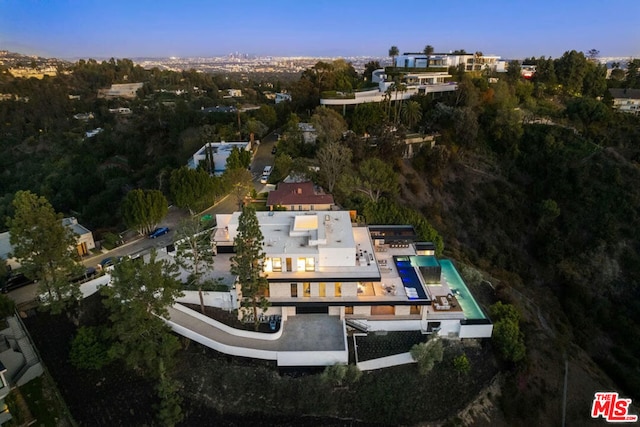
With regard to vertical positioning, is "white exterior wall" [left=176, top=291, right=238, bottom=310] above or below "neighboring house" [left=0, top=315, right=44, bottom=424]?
above

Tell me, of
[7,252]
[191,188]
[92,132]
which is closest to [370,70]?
[92,132]

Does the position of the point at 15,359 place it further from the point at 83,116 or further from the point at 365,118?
the point at 83,116

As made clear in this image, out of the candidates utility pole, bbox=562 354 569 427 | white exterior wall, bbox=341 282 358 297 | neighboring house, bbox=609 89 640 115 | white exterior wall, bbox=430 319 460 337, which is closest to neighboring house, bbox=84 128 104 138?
white exterior wall, bbox=341 282 358 297

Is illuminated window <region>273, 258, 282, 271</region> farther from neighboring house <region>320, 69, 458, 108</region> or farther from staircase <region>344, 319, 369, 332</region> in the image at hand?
neighboring house <region>320, 69, 458, 108</region>

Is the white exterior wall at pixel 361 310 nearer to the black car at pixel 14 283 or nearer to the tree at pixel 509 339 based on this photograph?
the tree at pixel 509 339

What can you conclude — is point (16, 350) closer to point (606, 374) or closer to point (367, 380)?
point (367, 380)

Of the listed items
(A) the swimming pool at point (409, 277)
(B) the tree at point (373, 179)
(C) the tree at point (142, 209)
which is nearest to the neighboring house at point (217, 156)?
(C) the tree at point (142, 209)

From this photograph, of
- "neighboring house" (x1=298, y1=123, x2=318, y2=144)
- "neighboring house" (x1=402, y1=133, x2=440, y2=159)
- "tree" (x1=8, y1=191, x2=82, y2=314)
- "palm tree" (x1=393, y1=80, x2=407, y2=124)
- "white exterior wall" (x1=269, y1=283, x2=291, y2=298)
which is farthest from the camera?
"palm tree" (x1=393, y1=80, x2=407, y2=124)
